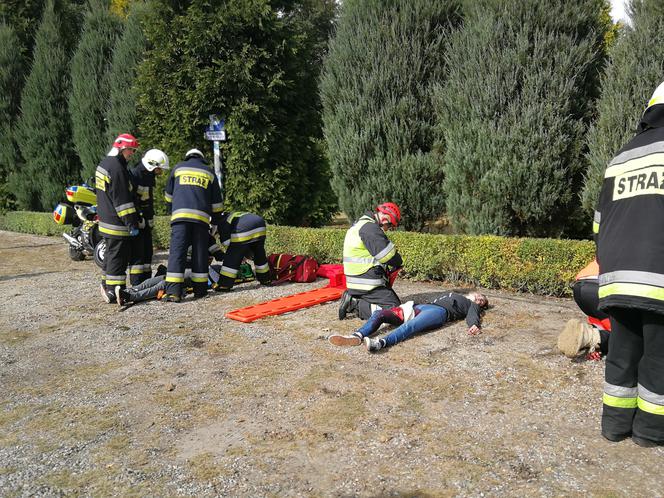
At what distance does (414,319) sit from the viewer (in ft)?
18.4

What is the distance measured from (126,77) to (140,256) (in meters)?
8.30

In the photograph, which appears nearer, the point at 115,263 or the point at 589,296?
the point at 589,296

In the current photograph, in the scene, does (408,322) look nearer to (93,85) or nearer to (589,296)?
(589,296)

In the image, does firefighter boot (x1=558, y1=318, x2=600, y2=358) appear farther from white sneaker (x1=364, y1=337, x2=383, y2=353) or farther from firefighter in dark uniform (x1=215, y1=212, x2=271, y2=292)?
firefighter in dark uniform (x1=215, y1=212, x2=271, y2=292)

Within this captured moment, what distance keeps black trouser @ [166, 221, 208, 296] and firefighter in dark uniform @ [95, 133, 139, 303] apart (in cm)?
60

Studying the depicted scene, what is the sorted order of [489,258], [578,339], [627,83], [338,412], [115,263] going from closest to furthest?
[338,412] < [578,339] < [627,83] < [115,263] < [489,258]

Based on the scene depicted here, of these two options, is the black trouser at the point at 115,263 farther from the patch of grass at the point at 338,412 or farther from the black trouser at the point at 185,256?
the patch of grass at the point at 338,412

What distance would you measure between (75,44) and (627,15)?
17.1 meters

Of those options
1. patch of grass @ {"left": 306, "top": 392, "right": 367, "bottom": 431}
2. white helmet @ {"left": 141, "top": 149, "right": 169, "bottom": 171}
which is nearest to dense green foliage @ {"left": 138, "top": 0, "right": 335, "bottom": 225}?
white helmet @ {"left": 141, "top": 149, "right": 169, "bottom": 171}

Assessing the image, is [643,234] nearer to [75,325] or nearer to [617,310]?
[617,310]

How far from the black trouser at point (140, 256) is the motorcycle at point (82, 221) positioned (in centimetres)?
200

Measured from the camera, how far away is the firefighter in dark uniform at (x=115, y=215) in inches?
292

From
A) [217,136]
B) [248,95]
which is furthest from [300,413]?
[248,95]

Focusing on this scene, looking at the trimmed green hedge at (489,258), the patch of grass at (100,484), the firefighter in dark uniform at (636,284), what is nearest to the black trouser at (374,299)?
the trimmed green hedge at (489,258)
